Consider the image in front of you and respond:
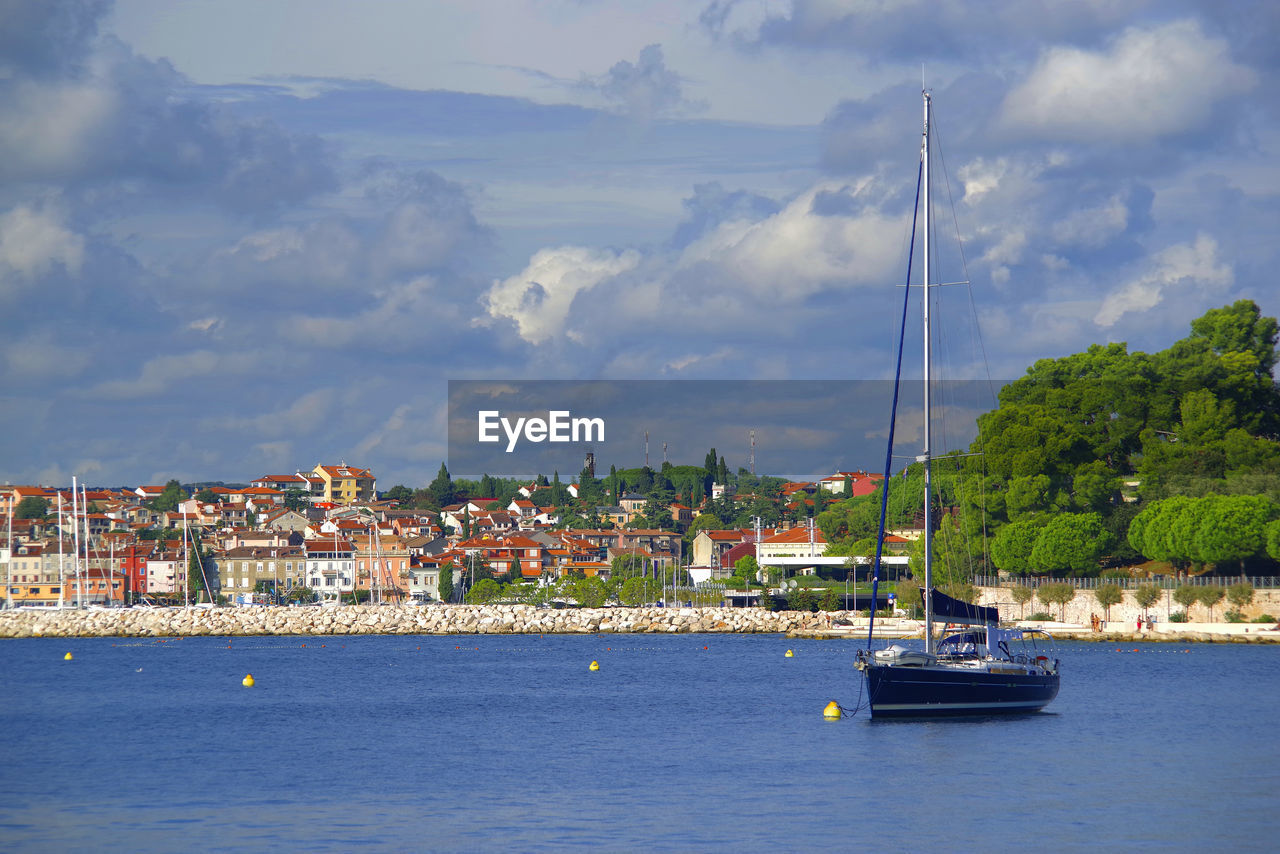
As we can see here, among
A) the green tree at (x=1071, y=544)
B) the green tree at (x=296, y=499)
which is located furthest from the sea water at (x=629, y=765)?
the green tree at (x=296, y=499)

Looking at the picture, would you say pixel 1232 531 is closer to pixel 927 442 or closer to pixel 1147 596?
pixel 1147 596

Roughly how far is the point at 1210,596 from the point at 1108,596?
4.42m

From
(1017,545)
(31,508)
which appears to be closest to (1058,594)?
(1017,545)

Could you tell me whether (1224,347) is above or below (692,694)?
above

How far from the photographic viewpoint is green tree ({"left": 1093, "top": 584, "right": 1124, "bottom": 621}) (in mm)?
66625

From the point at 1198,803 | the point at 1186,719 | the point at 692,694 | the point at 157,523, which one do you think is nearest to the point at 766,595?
the point at 692,694

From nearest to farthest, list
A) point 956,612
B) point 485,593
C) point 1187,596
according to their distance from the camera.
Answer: point 956,612
point 1187,596
point 485,593

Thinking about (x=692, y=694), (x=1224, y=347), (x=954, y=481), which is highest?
(x=1224, y=347)

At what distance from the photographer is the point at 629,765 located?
29219 millimetres

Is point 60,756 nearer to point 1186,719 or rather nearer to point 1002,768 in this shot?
point 1002,768

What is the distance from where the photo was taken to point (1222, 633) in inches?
2375

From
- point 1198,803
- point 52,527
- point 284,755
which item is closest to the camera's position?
point 1198,803

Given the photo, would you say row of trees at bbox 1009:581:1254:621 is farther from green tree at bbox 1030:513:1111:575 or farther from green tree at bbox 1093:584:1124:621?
green tree at bbox 1030:513:1111:575

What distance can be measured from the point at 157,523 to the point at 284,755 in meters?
153
